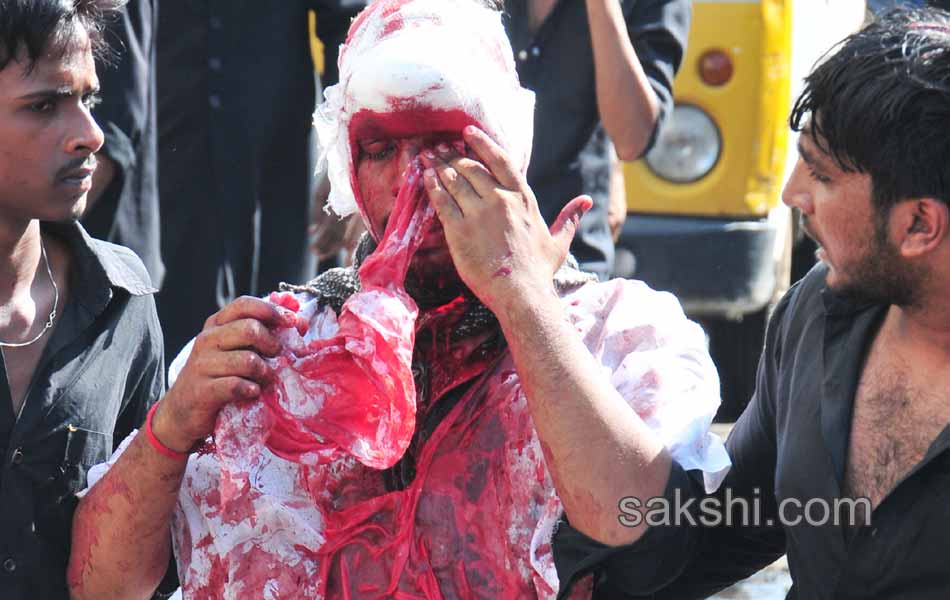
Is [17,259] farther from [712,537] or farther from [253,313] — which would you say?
[712,537]

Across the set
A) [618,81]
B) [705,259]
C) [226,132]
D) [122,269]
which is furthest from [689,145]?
[122,269]

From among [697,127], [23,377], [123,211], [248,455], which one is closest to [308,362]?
[248,455]

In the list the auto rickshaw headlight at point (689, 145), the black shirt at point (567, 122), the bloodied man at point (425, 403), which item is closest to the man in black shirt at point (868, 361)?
the bloodied man at point (425, 403)

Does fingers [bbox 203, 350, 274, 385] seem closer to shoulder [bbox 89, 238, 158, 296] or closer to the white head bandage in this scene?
the white head bandage

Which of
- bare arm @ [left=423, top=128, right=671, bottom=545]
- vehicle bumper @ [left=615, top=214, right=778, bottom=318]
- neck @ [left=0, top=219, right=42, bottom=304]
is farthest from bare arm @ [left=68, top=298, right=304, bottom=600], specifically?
vehicle bumper @ [left=615, top=214, right=778, bottom=318]

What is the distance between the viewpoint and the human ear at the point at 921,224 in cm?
252

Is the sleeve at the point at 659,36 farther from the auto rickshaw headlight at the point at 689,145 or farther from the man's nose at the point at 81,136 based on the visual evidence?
the man's nose at the point at 81,136

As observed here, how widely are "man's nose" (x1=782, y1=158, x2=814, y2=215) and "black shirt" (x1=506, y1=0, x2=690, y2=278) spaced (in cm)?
175

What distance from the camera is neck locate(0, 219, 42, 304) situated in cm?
306

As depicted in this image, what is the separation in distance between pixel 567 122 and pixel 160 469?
219 centimetres

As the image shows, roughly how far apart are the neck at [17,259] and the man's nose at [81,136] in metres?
0.17

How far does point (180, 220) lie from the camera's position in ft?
16.4

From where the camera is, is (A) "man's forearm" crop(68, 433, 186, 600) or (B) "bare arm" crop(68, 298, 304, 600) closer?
(B) "bare arm" crop(68, 298, 304, 600)

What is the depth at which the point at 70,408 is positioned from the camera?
296cm
